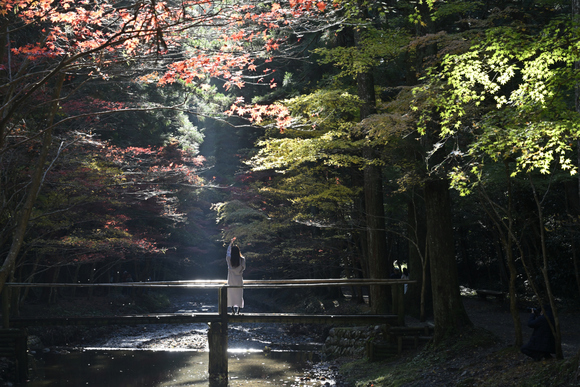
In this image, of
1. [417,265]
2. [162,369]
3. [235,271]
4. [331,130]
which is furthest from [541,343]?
[162,369]

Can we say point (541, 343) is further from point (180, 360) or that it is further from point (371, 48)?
point (180, 360)

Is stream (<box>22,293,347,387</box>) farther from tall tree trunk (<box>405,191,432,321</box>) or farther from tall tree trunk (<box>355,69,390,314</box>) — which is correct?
tall tree trunk (<box>405,191,432,321</box>)

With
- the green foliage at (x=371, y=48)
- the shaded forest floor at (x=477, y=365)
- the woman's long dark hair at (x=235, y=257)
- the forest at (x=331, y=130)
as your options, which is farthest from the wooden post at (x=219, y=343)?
the green foliage at (x=371, y=48)

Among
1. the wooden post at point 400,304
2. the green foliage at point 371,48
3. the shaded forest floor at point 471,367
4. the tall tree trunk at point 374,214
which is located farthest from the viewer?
the tall tree trunk at point 374,214

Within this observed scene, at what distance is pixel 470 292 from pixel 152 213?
1526 cm

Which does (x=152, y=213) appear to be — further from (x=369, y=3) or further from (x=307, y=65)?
(x=369, y=3)

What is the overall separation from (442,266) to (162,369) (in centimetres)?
736

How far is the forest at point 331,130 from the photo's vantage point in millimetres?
6055

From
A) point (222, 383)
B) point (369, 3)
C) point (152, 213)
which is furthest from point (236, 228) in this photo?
point (369, 3)

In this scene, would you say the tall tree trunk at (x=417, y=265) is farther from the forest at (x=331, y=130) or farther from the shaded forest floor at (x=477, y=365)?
the shaded forest floor at (x=477, y=365)

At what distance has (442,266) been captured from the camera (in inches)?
349

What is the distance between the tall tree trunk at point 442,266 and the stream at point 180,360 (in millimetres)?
2340

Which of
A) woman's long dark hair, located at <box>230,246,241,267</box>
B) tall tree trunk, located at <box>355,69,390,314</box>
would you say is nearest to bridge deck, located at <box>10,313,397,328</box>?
woman's long dark hair, located at <box>230,246,241,267</box>

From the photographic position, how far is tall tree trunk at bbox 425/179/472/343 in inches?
342
